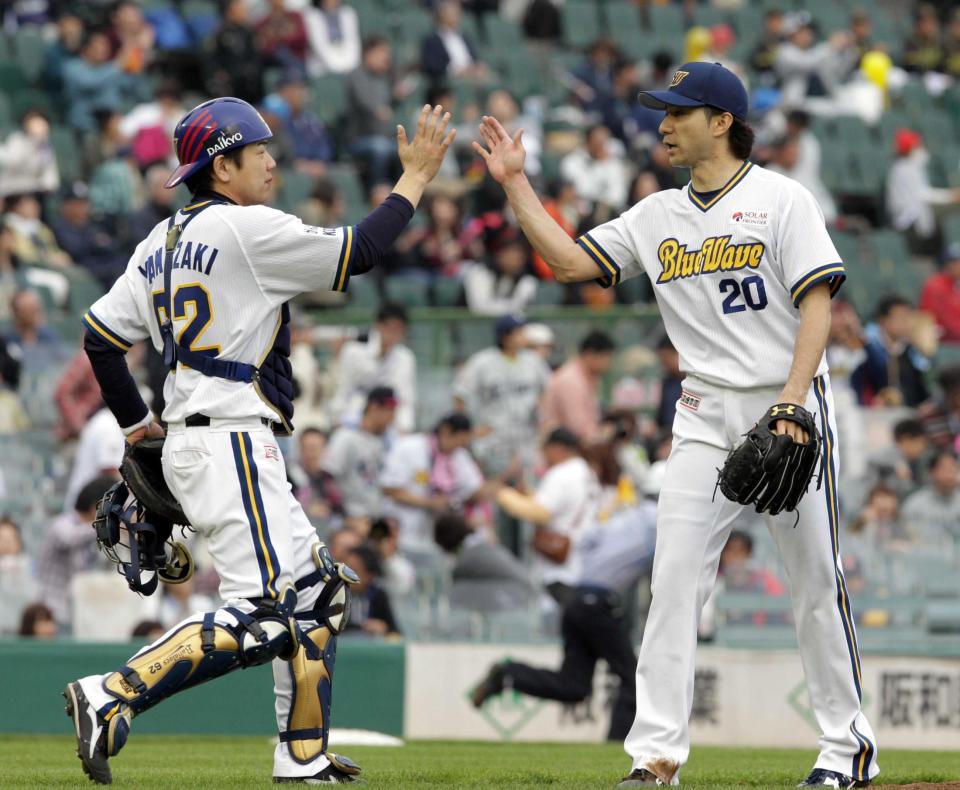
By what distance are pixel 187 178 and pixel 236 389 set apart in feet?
2.58

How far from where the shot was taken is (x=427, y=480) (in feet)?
44.7

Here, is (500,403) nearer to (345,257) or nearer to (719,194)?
(719,194)

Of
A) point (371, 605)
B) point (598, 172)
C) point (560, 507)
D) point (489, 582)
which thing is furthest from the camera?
point (598, 172)

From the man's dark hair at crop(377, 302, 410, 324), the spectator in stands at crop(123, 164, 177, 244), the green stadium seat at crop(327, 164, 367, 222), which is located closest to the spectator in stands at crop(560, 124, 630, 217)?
the green stadium seat at crop(327, 164, 367, 222)

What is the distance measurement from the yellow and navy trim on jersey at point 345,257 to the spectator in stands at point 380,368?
809 cm

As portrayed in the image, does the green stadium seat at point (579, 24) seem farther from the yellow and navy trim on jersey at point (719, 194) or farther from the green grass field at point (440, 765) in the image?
the yellow and navy trim on jersey at point (719, 194)

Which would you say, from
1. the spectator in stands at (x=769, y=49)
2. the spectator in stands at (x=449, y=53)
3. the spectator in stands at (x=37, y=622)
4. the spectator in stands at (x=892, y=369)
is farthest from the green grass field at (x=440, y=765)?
the spectator in stands at (x=769, y=49)

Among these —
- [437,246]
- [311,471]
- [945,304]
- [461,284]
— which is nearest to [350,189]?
[437,246]

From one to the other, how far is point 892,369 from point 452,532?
15.3ft

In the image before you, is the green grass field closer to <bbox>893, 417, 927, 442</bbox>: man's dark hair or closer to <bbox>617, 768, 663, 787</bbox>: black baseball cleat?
<bbox>617, 768, 663, 787</bbox>: black baseball cleat

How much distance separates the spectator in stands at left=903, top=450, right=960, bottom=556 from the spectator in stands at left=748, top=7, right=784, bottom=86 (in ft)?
32.5

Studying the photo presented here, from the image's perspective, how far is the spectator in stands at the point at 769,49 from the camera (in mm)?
22062

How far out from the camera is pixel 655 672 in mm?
6383

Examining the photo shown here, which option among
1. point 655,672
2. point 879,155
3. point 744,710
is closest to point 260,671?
point 744,710
